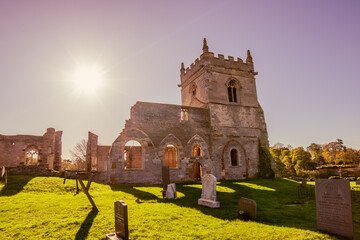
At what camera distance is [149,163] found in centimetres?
1620

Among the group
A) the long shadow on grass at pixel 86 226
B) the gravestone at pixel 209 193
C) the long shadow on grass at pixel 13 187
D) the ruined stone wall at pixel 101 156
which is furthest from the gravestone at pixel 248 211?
the ruined stone wall at pixel 101 156

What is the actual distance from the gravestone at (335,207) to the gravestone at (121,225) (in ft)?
17.7

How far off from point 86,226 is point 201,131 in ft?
45.7

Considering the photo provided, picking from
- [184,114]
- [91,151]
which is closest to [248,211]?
[184,114]

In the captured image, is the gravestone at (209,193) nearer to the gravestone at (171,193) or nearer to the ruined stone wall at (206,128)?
the gravestone at (171,193)

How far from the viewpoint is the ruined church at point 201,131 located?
16.2m

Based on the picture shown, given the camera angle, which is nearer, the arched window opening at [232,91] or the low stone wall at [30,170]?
the low stone wall at [30,170]

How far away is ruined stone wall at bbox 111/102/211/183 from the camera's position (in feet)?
51.2

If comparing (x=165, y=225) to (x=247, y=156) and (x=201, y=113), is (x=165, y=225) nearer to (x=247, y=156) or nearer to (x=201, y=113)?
(x=201, y=113)

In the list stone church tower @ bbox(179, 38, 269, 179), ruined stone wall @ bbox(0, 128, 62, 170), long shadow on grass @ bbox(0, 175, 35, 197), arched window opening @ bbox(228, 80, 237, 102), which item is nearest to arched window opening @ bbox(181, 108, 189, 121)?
stone church tower @ bbox(179, 38, 269, 179)

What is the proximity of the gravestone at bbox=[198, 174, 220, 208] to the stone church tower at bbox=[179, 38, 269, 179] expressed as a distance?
9428 mm

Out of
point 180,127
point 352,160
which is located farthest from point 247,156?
point 352,160

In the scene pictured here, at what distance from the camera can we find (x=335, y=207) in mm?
5715

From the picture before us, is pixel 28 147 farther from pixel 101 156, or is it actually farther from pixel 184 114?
pixel 184 114
